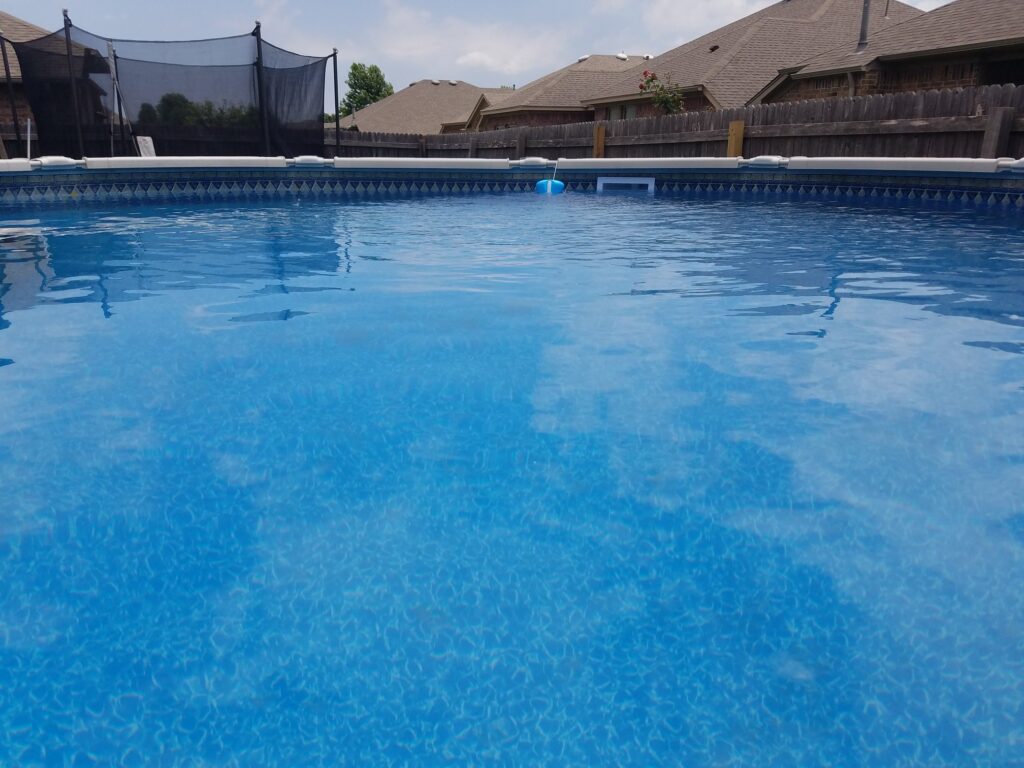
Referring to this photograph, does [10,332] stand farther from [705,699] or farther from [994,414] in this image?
[994,414]

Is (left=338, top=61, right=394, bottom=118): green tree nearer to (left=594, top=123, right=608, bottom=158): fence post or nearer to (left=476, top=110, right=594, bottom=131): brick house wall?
(left=476, top=110, right=594, bottom=131): brick house wall

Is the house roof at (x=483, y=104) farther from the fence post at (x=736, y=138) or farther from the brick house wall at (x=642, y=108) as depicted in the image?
the fence post at (x=736, y=138)

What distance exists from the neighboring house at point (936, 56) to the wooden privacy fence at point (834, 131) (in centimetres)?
535

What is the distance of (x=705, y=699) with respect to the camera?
5.12ft

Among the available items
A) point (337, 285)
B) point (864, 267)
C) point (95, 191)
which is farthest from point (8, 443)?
point (95, 191)

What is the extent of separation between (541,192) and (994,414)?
474 inches

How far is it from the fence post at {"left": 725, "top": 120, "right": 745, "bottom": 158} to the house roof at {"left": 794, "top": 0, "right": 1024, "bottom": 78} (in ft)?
22.6

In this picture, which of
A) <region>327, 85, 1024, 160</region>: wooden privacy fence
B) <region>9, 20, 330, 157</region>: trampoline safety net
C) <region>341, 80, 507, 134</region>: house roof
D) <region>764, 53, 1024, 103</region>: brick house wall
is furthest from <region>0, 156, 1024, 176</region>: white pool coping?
<region>341, 80, 507, 134</region>: house roof

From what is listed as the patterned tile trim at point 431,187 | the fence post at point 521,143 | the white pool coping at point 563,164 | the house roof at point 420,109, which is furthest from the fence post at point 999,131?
the house roof at point 420,109

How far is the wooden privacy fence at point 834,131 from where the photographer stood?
10.8 m

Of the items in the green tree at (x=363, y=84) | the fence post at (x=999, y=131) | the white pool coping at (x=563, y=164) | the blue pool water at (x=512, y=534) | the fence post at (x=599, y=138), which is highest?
the green tree at (x=363, y=84)

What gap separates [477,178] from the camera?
1458 centimetres

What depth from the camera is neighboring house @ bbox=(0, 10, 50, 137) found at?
1870 cm

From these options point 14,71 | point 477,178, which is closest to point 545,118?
point 477,178
